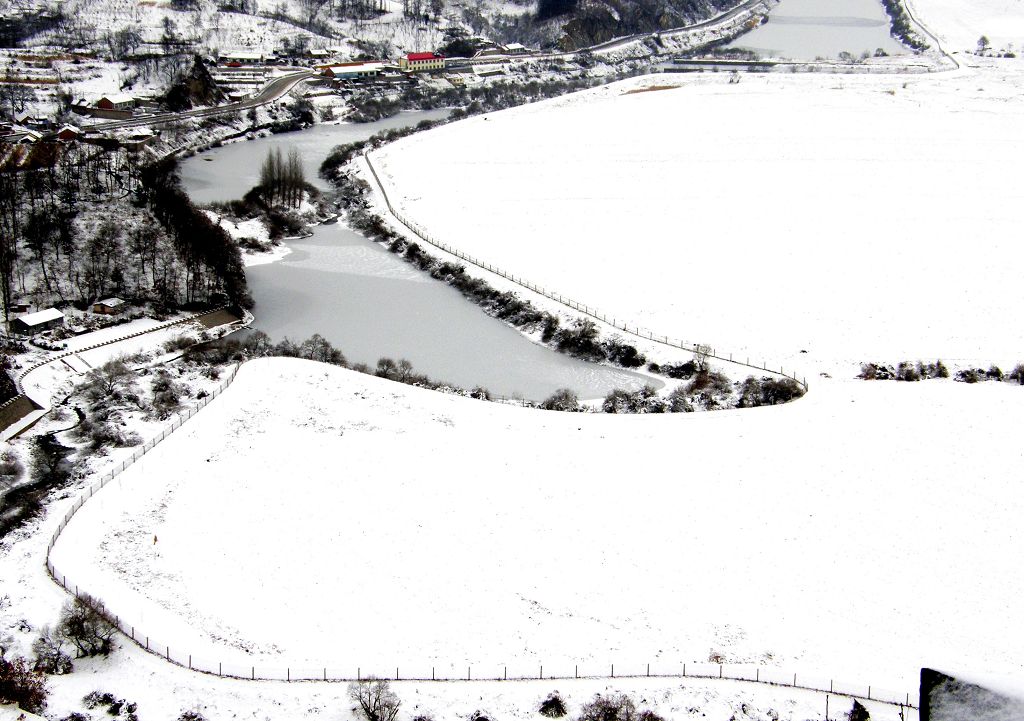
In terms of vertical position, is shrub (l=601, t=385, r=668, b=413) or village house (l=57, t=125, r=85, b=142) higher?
village house (l=57, t=125, r=85, b=142)

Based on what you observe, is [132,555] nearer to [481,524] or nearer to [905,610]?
[481,524]

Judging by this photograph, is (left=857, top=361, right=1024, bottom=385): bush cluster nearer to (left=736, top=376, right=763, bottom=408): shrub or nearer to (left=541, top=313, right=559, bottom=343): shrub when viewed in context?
(left=736, top=376, right=763, bottom=408): shrub

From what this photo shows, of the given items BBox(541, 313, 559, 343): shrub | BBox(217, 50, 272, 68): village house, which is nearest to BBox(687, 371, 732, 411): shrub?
BBox(541, 313, 559, 343): shrub

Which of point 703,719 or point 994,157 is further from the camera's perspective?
point 994,157

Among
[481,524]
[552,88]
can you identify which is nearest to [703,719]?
[481,524]

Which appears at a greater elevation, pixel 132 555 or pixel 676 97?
pixel 676 97

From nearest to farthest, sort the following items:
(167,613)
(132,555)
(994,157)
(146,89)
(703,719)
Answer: (703,719)
(167,613)
(132,555)
(994,157)
(146,89)

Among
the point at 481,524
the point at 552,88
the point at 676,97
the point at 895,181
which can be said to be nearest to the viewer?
the point at 481,524

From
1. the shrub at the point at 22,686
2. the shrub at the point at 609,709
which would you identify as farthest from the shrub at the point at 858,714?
the shrub at the point at 22,686
